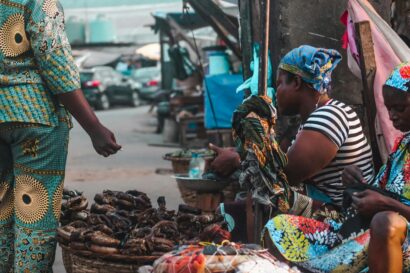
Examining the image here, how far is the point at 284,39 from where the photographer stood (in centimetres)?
567

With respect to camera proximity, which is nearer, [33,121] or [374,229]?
[374,229]

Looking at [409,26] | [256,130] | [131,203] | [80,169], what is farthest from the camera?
[80,169]

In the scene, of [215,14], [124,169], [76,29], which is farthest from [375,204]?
[76,29]

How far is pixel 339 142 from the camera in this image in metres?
4.11

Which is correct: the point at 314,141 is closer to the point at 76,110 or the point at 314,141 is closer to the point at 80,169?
the point at 76,110

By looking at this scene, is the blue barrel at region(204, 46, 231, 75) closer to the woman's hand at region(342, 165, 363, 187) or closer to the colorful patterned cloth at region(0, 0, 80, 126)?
the colorful patterned cloth at region(0, 0, 80, 126)

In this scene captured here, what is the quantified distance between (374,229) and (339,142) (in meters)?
0.89

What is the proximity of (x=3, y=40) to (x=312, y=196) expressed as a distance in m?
1.80

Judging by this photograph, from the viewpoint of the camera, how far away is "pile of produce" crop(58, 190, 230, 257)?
3.97m

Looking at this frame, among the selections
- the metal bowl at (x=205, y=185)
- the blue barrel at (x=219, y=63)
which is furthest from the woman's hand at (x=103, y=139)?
the blue barrel at (x=219, y=63)

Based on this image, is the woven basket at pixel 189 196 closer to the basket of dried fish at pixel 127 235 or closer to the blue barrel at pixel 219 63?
the basket of dried fish at pixel 127 235

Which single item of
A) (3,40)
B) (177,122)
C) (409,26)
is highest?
(3,40)

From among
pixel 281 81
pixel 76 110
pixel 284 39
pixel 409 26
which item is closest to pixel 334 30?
pixel 284 39

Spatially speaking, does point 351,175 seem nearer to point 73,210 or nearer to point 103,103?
point 73,210
